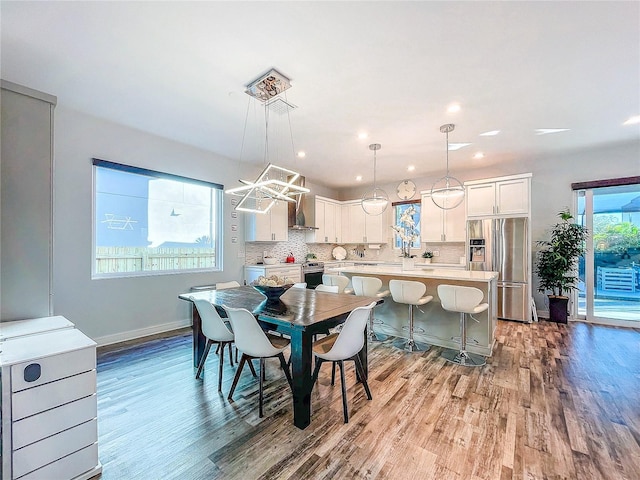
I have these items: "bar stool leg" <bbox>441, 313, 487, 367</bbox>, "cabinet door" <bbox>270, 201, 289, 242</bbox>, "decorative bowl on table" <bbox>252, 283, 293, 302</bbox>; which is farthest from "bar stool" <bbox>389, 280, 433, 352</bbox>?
"cabinet door" <bbox>270, 201, 289, 242</bbox>

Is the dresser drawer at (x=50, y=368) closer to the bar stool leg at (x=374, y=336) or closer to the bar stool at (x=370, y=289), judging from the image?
the bar stool at (x=370, y=289)

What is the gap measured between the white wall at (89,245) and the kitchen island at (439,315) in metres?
2.80

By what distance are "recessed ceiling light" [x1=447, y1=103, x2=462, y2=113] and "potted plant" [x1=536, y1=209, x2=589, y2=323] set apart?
10.1ft

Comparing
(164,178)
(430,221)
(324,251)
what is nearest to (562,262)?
(430,221)

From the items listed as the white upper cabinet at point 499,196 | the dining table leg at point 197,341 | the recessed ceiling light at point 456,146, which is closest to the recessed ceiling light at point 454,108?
the recessed ceiling light at point 456,146

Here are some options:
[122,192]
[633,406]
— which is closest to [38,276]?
[122,192]

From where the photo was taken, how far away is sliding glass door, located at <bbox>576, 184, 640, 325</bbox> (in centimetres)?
441

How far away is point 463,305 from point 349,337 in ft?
5.25

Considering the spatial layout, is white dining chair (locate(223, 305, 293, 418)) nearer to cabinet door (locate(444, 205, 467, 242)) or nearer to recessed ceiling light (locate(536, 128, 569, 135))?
recessed ceiling light (locate(536, 128, 569, 135))

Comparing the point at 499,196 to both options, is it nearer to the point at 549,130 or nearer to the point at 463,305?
the point at 549,130

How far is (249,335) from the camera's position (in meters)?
2.06

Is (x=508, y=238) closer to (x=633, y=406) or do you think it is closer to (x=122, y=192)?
(x=633, y=406)

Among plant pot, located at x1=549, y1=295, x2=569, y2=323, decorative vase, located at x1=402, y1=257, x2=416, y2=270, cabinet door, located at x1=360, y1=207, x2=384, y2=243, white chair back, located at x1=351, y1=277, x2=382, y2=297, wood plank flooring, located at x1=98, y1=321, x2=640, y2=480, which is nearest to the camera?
wood plank flooring, located at x1=98, y1=321, x2=640, y2=480

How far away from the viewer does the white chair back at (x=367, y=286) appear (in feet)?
11.7
